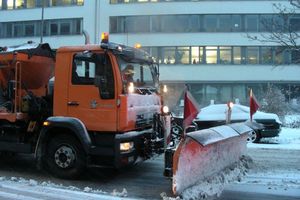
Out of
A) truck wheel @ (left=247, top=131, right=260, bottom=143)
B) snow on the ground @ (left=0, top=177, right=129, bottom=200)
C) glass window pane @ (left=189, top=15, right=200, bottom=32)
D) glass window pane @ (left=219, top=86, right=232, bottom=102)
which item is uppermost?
glass window pane @ (left=189, top=15, right=200, bottom=32)

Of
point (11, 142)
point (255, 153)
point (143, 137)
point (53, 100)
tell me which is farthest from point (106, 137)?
point (255, 153)

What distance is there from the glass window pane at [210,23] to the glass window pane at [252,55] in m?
3.73

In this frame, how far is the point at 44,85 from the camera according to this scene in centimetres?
1108

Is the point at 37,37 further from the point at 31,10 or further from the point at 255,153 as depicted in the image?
the point at 255,153

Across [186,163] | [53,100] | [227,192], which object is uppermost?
[53,100]

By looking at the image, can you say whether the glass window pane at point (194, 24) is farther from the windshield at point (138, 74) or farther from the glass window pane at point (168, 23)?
the windshield at point (138, 74)

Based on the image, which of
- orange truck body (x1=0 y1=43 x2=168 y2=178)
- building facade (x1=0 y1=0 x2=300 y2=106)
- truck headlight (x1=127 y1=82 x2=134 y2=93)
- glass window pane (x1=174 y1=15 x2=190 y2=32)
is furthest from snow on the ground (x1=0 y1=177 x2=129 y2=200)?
glass window pane (x1=174 y1=15 x2=190 y2=32)

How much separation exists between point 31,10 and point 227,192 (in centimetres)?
4652

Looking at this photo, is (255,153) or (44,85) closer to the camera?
(44,85)

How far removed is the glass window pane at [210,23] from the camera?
150 feet

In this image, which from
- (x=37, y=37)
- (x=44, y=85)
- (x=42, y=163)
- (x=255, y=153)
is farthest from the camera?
(x=37, y=37)

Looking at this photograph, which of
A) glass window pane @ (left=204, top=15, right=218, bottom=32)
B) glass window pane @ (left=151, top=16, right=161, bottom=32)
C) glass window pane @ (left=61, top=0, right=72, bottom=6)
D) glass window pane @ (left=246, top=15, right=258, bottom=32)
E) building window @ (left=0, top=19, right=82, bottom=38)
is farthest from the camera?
glass window pane @ (left=61, top=0, right=72, bottom=6)

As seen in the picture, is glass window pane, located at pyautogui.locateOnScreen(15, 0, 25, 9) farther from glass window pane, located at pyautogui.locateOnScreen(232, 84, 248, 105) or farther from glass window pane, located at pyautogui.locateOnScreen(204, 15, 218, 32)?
glass window pane, located at pyautogui.locateOnScreen(232, 84, 248, 105)

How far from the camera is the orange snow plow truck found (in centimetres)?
907
